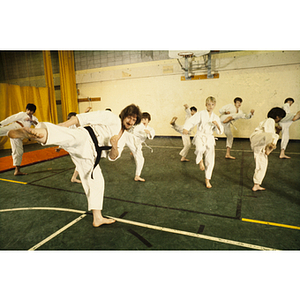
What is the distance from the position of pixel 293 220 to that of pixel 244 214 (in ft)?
1.69

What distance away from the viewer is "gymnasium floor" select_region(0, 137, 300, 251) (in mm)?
1864

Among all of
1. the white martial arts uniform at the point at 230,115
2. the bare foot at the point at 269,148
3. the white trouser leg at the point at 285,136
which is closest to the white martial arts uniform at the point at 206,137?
the bare foot at the point at 269,148

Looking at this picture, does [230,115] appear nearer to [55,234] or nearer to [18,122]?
[55,234]

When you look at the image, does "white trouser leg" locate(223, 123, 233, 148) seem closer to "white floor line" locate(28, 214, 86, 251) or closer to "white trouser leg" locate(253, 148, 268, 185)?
"white trouser leg" locate(253, 148, 268, 185)

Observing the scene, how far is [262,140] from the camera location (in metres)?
2.83

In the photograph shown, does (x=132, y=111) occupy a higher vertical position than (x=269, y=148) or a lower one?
higher

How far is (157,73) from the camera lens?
8711 millimetres

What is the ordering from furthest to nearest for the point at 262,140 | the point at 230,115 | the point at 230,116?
the point at 230,115
the point at 230,116
the point at 262,140

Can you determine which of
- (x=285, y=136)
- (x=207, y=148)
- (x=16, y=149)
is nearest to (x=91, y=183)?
(x=207, y=148)

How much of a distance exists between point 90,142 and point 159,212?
1.26 m

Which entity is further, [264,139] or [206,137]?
[206,137]

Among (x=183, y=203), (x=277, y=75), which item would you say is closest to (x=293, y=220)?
(x=183, y=203)

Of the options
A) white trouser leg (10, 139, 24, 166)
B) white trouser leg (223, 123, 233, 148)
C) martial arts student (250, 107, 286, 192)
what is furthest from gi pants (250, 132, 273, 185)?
white trouser leg (10, 139, 24, 166)

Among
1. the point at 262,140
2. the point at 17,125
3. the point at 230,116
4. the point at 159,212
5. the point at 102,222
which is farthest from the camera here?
the point at 230,116
